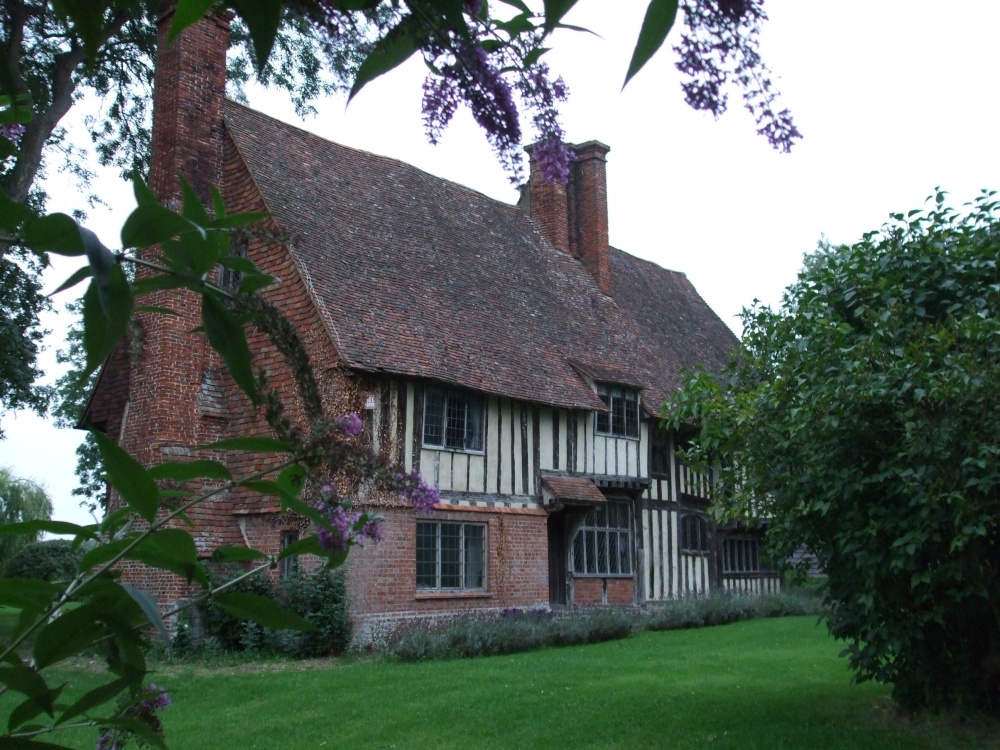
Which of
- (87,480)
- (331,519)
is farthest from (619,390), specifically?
(87,480)

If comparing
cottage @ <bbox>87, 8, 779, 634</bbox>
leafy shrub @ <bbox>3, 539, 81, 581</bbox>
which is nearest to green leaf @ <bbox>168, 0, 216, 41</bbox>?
cottage @ <bbox>87, 8, 779, 634</bbox>

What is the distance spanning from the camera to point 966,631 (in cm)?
900

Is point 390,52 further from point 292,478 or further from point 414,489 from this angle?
point 414,489

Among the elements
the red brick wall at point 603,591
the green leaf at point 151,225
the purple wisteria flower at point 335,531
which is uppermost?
the green leaf at point 151,225

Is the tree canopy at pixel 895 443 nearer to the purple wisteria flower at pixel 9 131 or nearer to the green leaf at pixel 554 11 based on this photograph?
the purple wisteria flower at pixel 9 131

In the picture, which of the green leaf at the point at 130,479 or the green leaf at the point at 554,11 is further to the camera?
the green leaf at the point at 130,479

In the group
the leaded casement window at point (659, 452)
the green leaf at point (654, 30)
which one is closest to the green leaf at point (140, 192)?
the green leaf at point (654, 30)

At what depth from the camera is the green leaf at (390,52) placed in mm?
1612

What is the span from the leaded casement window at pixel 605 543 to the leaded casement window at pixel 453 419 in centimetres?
383

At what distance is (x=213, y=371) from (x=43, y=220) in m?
18.1

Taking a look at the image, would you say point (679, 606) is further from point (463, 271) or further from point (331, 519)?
point (331, 519)

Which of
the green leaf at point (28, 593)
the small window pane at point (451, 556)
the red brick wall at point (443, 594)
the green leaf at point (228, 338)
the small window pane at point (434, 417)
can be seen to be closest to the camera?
the green leaf at point (228, 338)

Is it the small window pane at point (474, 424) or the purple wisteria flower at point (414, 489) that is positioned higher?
the small window pane at point (474, 424)

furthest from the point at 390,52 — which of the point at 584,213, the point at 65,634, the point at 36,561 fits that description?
the point at 36,561
